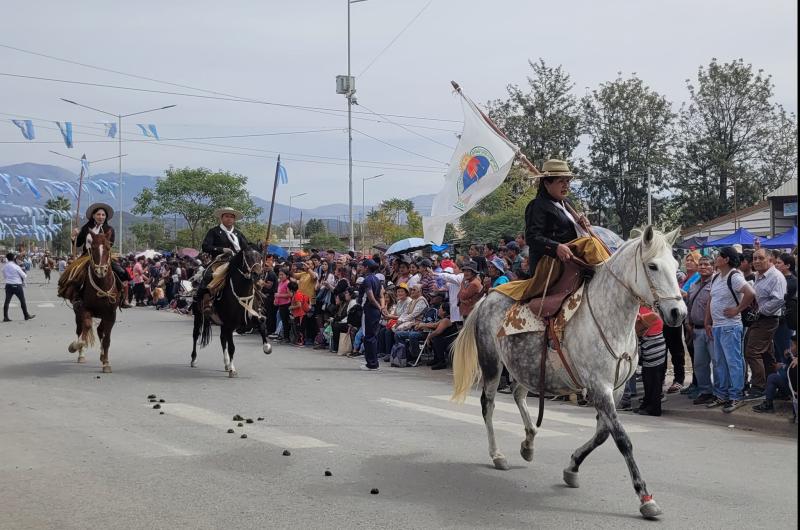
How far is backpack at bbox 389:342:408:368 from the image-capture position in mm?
16672

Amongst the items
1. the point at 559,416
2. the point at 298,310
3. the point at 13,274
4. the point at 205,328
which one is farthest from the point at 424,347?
the point at 13,274

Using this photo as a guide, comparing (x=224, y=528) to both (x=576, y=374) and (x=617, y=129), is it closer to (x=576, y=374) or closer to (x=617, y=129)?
(x=576, y=374)

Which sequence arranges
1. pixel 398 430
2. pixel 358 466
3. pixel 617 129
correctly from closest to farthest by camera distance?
pixel 358 466 < pixel 398 430 < pixel 617 129

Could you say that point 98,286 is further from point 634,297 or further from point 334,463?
point 634,297

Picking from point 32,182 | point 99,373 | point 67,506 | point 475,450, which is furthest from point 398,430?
point 32,182

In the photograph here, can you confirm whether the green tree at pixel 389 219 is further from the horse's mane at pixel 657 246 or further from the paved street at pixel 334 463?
the horse's mane at pixel 657 246

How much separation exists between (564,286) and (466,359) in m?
1.73

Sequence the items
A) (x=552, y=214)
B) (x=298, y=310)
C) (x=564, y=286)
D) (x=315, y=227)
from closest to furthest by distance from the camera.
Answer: (x=564, y=286), (x=552, y=214), (x=298, y=310), (x=315, y=227)

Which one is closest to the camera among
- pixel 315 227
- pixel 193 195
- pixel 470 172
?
pixel 470 172

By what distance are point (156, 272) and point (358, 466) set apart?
99.2 ft

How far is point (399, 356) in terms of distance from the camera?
54.9ft

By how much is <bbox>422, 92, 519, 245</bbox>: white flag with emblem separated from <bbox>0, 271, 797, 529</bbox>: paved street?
2977 millimetres

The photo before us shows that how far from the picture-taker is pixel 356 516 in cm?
638

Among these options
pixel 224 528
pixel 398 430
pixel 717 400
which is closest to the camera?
pixel 224 528
